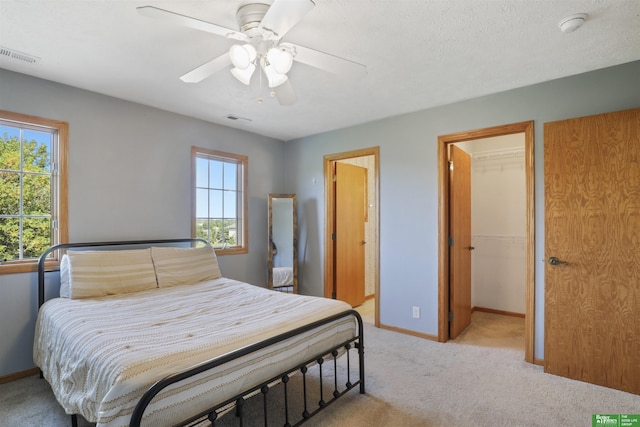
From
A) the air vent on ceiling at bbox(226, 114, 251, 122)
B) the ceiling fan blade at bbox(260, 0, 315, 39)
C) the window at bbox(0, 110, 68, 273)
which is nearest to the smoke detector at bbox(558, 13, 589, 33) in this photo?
the ceiling fan blade at bbox(260, 0, 315, 39)

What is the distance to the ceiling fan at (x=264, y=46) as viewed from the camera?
4.76 ft

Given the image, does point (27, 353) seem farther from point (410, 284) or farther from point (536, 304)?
point (536, 304)

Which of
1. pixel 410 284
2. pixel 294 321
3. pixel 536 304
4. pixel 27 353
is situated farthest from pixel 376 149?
pixel 27 353

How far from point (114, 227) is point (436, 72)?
10.7 feet

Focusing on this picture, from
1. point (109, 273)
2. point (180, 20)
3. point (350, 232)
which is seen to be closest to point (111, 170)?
point (109, 273)

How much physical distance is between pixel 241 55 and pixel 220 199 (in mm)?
2700

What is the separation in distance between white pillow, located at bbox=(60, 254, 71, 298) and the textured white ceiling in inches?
60.7

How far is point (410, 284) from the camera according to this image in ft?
11.9

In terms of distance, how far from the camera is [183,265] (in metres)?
3.17

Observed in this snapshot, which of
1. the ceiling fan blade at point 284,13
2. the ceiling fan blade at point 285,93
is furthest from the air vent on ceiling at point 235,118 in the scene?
the ceiling fan blade at point 284,13

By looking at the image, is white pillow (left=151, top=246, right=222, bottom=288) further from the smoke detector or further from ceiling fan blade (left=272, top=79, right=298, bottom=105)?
the smoke detector

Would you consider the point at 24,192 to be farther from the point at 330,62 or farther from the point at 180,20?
the point at 330,62

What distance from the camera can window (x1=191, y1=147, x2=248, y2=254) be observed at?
3887mm

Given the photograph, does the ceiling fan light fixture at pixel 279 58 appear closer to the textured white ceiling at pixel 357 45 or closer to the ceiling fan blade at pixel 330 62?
the ceiling fan blade at pixel 330 62
